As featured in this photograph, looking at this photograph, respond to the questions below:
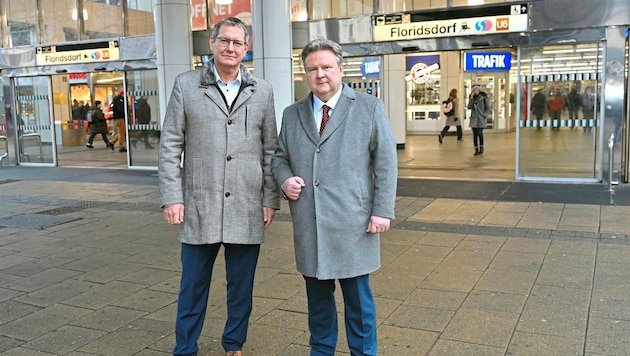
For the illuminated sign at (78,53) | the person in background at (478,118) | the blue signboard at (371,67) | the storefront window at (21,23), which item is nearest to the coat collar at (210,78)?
the blue signboard at (371,67)

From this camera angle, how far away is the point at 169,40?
13195mm

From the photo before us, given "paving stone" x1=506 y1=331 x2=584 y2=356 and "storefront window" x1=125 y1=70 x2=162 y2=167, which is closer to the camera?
"paving stone" x1=506 y1=331 x2=584 y2=356

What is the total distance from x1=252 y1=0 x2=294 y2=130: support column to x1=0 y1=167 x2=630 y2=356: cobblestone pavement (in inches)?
156

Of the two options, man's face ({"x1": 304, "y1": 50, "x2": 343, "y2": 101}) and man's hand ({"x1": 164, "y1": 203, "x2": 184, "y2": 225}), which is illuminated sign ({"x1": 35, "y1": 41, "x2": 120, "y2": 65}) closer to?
man's hand ({"x1": 164, "y1": 203, "x2": 184, "y2": 225})

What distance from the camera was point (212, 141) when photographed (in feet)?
11.3

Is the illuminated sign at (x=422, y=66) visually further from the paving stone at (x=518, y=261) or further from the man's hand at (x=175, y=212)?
the man's hand at (x=175, y=212)

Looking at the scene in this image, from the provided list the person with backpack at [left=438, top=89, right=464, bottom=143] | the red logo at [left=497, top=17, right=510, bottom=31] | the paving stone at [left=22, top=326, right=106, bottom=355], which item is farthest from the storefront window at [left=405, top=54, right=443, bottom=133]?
the paving stone at [left=22, top=326, right=106, bottom=355]

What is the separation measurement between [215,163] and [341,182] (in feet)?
2.57

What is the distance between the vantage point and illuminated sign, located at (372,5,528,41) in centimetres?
1073

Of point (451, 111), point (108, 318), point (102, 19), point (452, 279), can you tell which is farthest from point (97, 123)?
point (452, 279)

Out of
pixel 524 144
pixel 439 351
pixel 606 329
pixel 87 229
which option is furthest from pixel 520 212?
pixel 87 229

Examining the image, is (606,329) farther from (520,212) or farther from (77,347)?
(520,212)

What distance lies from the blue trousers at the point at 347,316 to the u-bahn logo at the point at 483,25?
347 inches

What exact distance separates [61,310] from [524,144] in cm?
880
